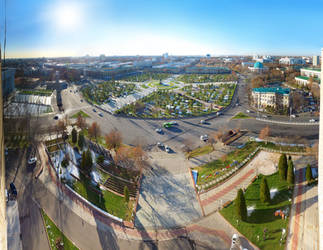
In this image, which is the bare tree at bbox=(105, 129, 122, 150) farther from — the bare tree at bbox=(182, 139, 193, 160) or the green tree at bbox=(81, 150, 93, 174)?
the bare tree at bbox=(182, 139, 193, 160)

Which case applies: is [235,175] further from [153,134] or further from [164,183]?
[153,134]

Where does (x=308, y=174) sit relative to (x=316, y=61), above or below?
below

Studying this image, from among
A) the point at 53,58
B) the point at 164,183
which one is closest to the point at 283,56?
the point at 164,183

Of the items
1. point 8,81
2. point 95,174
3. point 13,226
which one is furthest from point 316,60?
point 13,226

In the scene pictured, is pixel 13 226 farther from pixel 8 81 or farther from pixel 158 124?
pixel 158 124

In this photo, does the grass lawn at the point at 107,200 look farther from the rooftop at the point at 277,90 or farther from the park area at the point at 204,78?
the rooftop at the point at 277,90

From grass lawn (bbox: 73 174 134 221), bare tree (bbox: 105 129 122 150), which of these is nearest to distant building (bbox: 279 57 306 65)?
bare tree (bbox: 105 129 122 150)

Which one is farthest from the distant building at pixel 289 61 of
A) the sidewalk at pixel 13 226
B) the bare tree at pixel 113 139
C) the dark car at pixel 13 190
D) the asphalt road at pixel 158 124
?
the sidewalk at pixel 13 226
